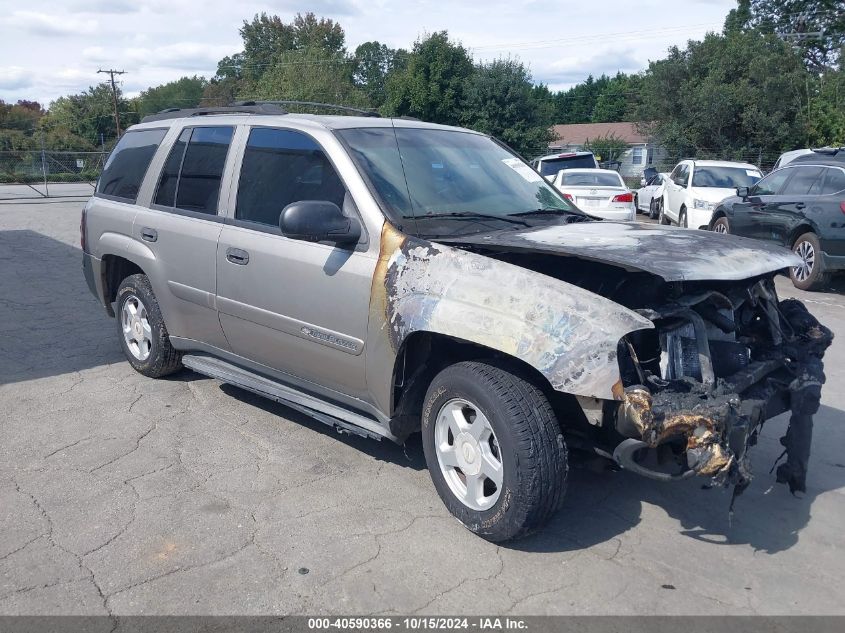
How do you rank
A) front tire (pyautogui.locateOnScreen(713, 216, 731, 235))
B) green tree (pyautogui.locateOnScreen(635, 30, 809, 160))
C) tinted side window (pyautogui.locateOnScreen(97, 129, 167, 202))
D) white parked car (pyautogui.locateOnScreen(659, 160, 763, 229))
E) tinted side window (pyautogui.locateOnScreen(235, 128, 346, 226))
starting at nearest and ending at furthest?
tinted side window (pyautogui.locateOnScreen(235, 128, 346, 226)), tinted side window (pyautogui.locateOnScreen(97, 129, 167, 202)), front tire (pyautogui.locateOnScreen(713, 216, 731, 235)), white parked car (pyautogui.locateOnScreen(659, 160, 763, 229)), green tree (pyautogui.locateOnScreen(635, 30, 809, 160))

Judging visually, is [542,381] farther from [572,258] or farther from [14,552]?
[14,552]

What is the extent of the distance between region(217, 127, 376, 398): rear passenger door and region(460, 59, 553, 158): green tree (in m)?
33.8

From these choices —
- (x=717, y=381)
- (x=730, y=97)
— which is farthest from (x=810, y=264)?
(x=730, y=97)

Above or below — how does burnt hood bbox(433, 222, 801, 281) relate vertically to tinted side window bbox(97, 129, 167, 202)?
below

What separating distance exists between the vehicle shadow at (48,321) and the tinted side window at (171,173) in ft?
5.71

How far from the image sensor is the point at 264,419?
17.1ft

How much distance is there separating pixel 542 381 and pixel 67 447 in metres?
2.96

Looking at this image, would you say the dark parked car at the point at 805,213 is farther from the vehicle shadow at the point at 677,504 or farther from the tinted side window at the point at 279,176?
the tinted side window at the point at 279,176

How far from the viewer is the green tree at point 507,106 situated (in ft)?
123

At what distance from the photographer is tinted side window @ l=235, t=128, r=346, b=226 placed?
441 centimetres

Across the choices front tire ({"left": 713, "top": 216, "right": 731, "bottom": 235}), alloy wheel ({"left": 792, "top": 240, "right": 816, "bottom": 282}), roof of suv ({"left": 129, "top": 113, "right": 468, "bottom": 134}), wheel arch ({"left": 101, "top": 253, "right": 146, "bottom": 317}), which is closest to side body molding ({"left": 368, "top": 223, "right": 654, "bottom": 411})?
roof of suv ({"left": 129, "top": 113, "right": 468, "bottom": 134})

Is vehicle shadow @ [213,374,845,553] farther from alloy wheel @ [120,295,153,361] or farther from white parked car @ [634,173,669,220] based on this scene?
white parked car @ [634,173,669,220]

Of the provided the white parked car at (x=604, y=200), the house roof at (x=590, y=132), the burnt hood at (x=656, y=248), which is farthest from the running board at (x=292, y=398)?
the house roof at (x=590, y=132)

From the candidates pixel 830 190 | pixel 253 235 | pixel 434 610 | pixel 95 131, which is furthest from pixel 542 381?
pixel 95 131
